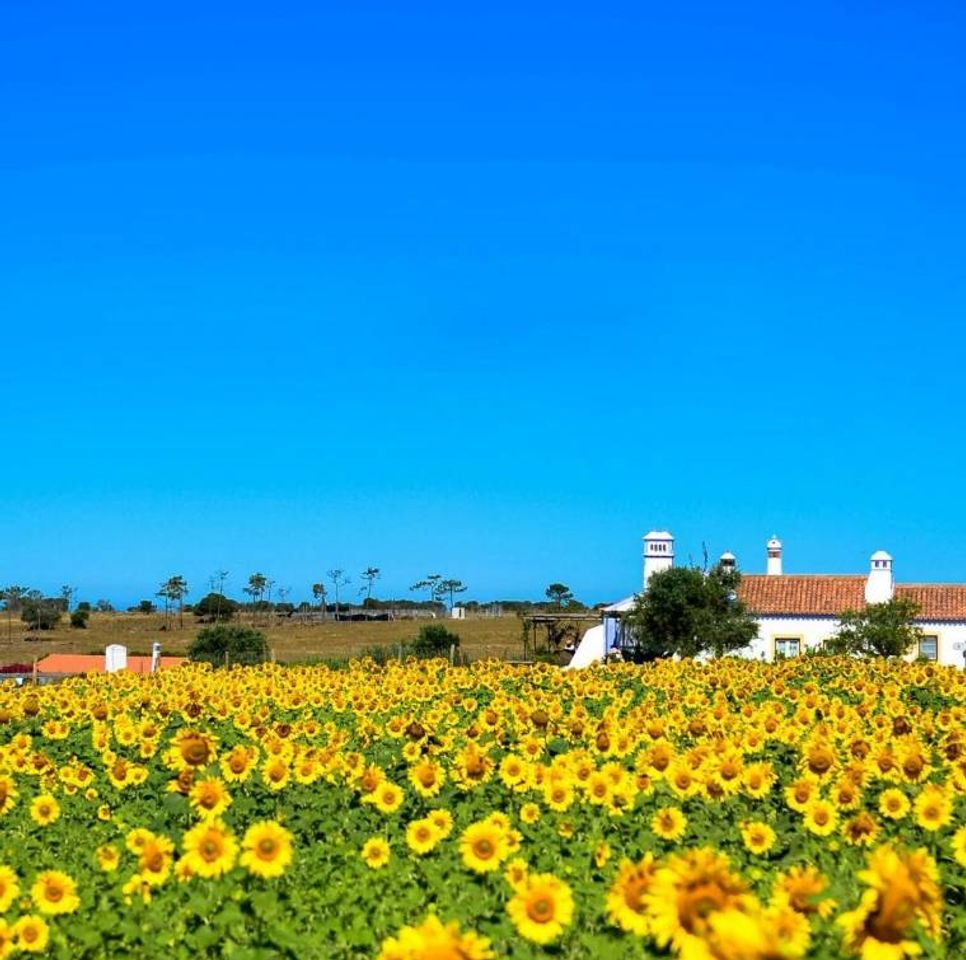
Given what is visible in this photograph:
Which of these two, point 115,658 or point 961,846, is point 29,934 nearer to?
point 961,846

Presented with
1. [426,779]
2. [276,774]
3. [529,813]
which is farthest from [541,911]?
[276,774]

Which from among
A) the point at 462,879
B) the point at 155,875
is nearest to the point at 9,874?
the point at 155,875

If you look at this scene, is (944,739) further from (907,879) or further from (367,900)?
(907,879)

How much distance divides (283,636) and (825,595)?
5129 cm

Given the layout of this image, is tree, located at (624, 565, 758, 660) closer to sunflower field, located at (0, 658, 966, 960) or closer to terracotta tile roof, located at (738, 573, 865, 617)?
terracotta tile roof, located at (738, 573, 865, 617)

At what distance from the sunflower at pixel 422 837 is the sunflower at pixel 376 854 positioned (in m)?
0.17

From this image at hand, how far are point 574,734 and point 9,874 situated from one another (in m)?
6.14

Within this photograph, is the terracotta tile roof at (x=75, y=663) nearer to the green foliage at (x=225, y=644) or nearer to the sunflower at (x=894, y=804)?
the green foliage at (x=225, y=644)

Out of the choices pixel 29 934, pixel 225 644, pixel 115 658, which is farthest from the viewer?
pixel 225 644

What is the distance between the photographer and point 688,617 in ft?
132

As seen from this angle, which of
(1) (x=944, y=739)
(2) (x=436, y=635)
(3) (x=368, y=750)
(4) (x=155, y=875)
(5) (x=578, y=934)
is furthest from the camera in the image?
(2) (x=436, y=635)

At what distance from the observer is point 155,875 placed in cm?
645

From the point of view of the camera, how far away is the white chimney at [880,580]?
42781mm

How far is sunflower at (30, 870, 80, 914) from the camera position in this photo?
6.22 m
